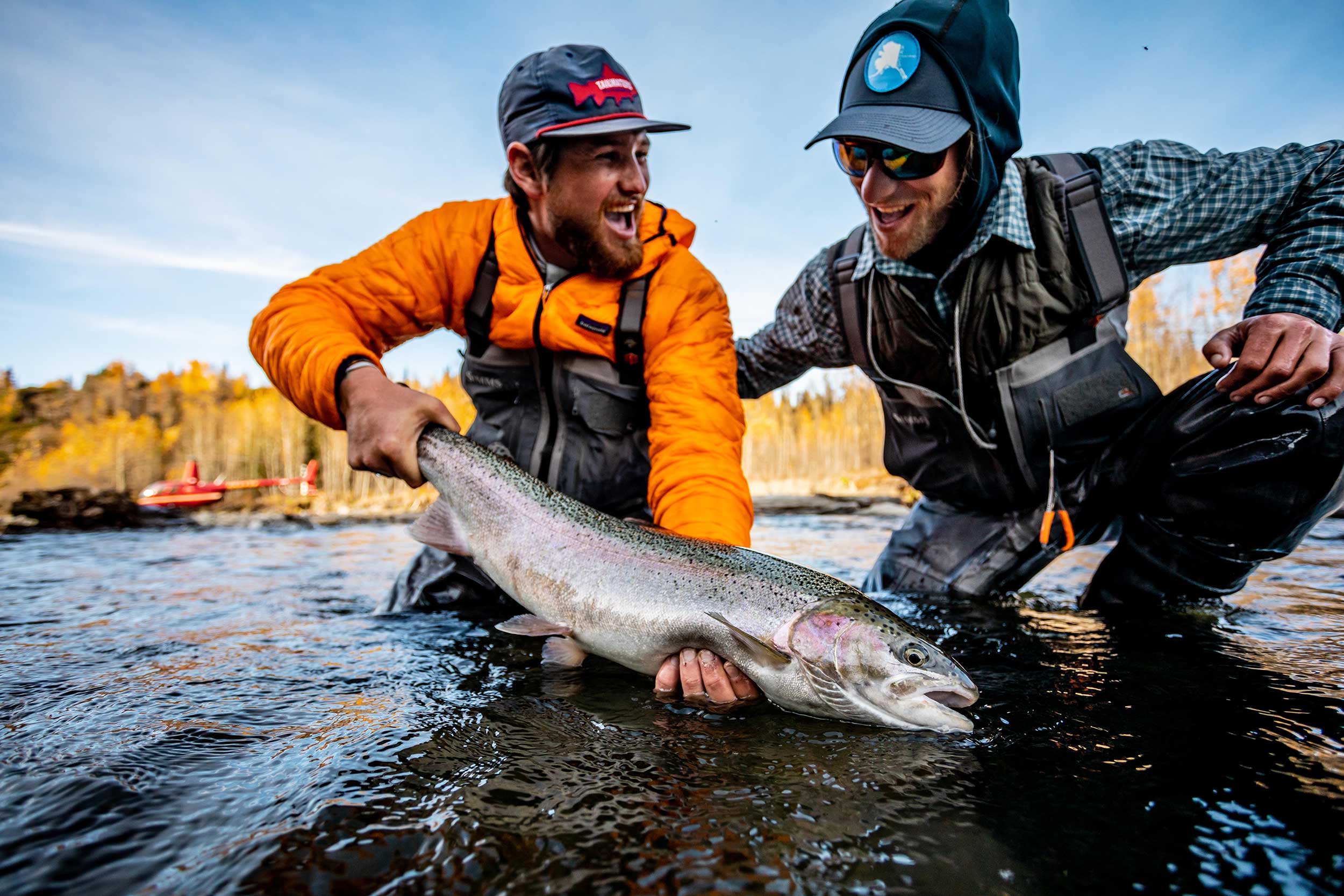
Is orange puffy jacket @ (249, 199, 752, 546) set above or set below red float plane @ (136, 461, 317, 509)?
above

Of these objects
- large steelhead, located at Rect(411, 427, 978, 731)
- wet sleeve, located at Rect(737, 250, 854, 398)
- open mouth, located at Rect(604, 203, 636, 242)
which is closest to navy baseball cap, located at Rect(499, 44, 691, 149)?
open mouth, located at Rect(604, 203, 636, 242)

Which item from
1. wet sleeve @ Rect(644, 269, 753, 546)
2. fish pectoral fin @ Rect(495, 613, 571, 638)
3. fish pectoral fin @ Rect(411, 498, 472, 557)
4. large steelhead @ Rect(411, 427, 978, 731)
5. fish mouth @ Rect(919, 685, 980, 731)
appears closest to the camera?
fish mouth @ Rect(919, 685, 980, 731)

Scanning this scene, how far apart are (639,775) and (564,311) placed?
2.55m

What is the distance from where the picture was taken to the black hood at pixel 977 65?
3387mm

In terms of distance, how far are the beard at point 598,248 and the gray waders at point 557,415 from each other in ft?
0.34

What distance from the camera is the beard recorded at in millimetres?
3730

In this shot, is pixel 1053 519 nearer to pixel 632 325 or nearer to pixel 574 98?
pixel 632 325

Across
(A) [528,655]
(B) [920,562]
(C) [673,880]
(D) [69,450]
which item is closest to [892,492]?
(B) [920,562]

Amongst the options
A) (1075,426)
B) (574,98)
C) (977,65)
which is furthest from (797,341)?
(574,98)

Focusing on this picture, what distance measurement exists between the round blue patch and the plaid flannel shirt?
2.34 feet

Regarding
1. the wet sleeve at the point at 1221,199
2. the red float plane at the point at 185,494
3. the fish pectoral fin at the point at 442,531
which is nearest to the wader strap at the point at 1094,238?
the wet sleeve at the point at 1221,199

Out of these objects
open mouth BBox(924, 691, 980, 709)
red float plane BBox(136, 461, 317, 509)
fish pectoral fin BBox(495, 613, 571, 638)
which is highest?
fish pectoral fin BBox(495, 613, 571, 638)

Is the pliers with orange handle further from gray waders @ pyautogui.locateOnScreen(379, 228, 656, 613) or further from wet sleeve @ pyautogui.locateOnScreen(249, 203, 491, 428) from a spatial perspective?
wet sleeve @ pyautogui.locateOnScreen(249, 203, 491, 428)

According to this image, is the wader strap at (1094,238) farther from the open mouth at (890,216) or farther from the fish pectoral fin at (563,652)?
the fish pectoral fin at (563,652)
